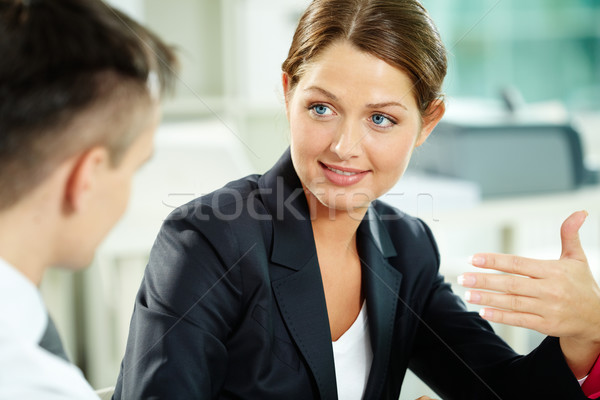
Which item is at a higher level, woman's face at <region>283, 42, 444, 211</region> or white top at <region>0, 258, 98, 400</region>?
woman's face at <region>283, 42, 444, 211</region>

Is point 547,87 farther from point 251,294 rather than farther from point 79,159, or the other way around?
point 79,159

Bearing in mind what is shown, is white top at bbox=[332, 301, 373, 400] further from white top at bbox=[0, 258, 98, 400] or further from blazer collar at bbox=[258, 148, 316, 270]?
white top at bbox=[0, 258, 98, 400]

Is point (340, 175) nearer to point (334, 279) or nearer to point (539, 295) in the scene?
point (334, 279)

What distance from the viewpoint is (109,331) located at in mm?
2188

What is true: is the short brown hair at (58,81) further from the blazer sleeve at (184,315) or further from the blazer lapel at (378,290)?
the blazer lapel at (378,290)

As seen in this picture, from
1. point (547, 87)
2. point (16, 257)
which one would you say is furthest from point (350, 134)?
point (547, 87)

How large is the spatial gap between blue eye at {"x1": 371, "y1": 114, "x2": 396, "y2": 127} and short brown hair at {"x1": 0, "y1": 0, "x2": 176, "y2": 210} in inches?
18.3

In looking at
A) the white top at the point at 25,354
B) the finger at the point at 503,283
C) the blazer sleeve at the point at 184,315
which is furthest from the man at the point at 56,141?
the finger at the point at 503,283

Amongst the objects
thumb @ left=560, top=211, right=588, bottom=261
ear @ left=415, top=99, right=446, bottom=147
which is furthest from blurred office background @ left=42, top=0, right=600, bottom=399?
thumb @ left=560, top=211, right=588, bottom=261

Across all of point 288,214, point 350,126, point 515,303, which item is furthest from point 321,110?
point 515,303

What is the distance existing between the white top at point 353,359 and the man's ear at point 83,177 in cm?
56

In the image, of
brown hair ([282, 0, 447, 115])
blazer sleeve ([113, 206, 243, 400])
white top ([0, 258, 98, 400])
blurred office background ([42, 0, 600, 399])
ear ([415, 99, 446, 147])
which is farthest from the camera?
blurred office background ([42, 0, 600, 399])

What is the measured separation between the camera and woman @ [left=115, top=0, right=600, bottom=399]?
884 millimetres

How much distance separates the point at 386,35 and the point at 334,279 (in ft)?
1.42
